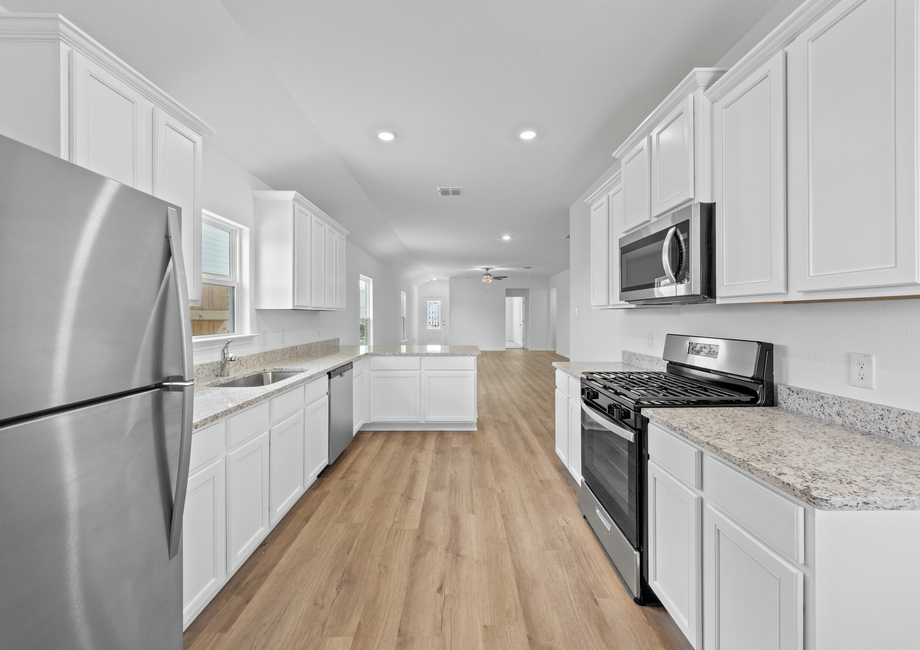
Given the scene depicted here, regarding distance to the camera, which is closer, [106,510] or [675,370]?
[106,510]

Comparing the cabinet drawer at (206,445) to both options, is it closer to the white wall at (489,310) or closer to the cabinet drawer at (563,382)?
the cabinet drawer at (563,382)

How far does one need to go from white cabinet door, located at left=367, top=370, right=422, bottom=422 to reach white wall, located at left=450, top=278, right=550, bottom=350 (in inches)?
344

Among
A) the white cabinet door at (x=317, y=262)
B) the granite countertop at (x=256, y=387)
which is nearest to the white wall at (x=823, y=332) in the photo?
the granite countertop at (x=256, y=387)

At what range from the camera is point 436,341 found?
1396 centimetres

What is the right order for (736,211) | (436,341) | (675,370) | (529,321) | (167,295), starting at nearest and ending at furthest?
(167,295) → (736,211) → (675,370) → (529,321) → (436,341)

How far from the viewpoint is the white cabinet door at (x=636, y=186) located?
2.24 meters

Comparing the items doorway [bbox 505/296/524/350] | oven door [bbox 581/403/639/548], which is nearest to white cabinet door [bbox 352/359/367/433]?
oven door [bbox 581/403/639/548]

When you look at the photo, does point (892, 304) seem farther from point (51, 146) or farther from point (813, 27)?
point (51, 146)

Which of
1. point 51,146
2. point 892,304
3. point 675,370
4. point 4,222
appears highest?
point 51,146

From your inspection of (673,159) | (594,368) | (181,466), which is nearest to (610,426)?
(594,368)

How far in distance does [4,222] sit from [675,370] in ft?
9.14

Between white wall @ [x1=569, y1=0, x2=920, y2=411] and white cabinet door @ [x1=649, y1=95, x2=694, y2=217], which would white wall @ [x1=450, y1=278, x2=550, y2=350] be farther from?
white cabinet door @ [x1=649, y1=95, x2=694, y2=217]

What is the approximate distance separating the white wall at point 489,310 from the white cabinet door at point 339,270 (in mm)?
8370

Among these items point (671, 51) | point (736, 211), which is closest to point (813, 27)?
point (736, 211)
